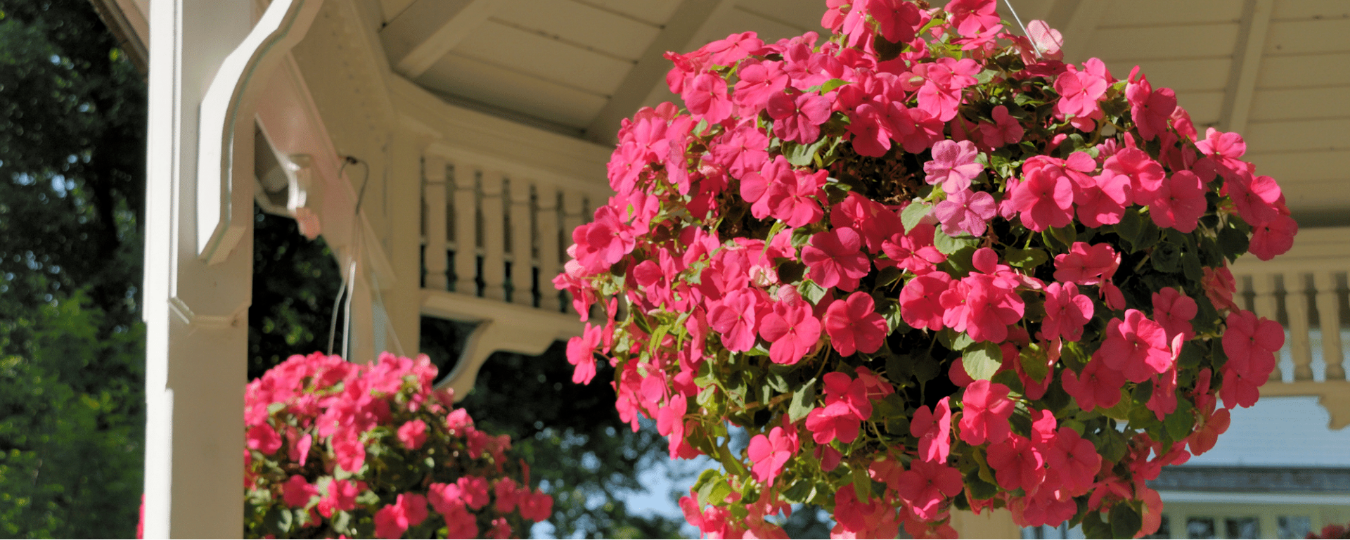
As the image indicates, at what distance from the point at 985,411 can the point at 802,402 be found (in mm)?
158

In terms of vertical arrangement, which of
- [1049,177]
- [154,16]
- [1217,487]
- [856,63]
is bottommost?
[1217,487]

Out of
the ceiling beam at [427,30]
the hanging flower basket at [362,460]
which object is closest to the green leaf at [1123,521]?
the hanging flower basket at [362,460]

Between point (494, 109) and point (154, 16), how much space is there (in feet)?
6.49

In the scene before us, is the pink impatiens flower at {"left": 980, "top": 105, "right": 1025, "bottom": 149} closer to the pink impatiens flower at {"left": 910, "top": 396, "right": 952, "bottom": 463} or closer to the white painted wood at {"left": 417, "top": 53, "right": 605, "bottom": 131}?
the pink impatiens flower at {"left": 910, "top": 396, "right": 952, "bottom": 463}

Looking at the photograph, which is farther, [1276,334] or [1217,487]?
[1217,487]

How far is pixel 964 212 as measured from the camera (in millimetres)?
808

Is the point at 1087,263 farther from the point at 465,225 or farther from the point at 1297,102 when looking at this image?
the point at 1297,102

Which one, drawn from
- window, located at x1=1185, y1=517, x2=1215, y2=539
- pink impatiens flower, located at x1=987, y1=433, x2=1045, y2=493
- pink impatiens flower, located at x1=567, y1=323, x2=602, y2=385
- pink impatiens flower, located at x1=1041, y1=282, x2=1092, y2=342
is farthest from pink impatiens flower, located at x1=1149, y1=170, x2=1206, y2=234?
window, located at x1=1185, y1=517, x2=1215, y2=539

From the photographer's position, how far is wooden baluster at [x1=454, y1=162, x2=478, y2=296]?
10.0ft

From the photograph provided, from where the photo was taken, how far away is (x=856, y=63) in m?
0.93

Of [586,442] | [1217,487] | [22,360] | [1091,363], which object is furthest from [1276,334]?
[586,442]

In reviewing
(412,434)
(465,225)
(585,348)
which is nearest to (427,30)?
(465,225)

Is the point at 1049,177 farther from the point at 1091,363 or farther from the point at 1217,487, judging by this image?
the point at 1217,487

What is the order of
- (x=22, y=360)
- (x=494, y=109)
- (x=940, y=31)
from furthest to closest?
(x=494, y=109), (x=22, y=360), (x=940, y=31)
